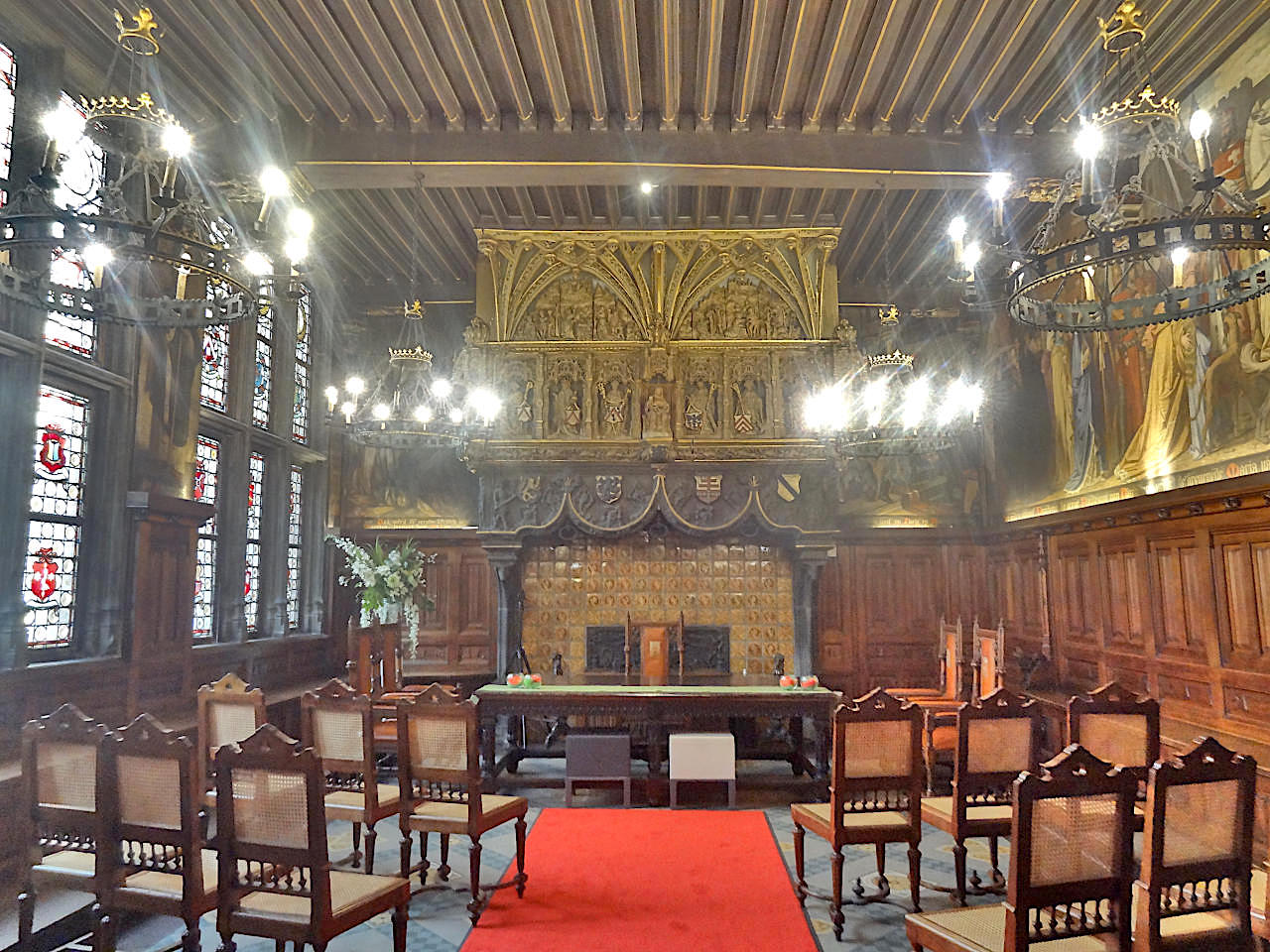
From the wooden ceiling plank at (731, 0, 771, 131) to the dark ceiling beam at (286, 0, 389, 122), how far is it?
10.1 feet

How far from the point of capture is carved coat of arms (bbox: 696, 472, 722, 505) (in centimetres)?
976

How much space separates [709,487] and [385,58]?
571cm

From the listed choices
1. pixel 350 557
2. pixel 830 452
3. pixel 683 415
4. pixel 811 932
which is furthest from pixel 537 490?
pixel 811 932

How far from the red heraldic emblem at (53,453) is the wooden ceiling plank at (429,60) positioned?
400 cm

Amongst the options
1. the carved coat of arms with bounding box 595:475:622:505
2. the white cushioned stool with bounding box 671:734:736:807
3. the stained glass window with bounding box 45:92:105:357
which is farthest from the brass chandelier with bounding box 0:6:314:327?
the carved coat of arms with bounding box 595:475:622:505

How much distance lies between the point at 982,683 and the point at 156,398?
323 inches

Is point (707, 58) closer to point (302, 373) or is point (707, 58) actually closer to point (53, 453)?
point (53, 453)

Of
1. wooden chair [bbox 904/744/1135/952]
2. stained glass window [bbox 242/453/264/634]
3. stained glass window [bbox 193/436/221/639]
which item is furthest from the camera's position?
stained glass window [bbox 242/453/264/634]

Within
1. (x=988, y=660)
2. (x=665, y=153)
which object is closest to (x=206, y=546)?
(x=665, y=153)

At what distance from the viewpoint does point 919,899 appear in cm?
517

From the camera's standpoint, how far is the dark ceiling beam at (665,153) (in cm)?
721

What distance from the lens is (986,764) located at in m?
4.93

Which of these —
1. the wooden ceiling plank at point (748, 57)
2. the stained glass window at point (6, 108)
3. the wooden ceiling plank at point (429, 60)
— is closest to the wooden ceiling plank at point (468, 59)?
the wooden ceiling plank at point (429, 60)

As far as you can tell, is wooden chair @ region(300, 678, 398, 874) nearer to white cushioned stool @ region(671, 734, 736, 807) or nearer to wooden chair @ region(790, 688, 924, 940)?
white cushioned stool @ region(671, 734, 736, 807)
